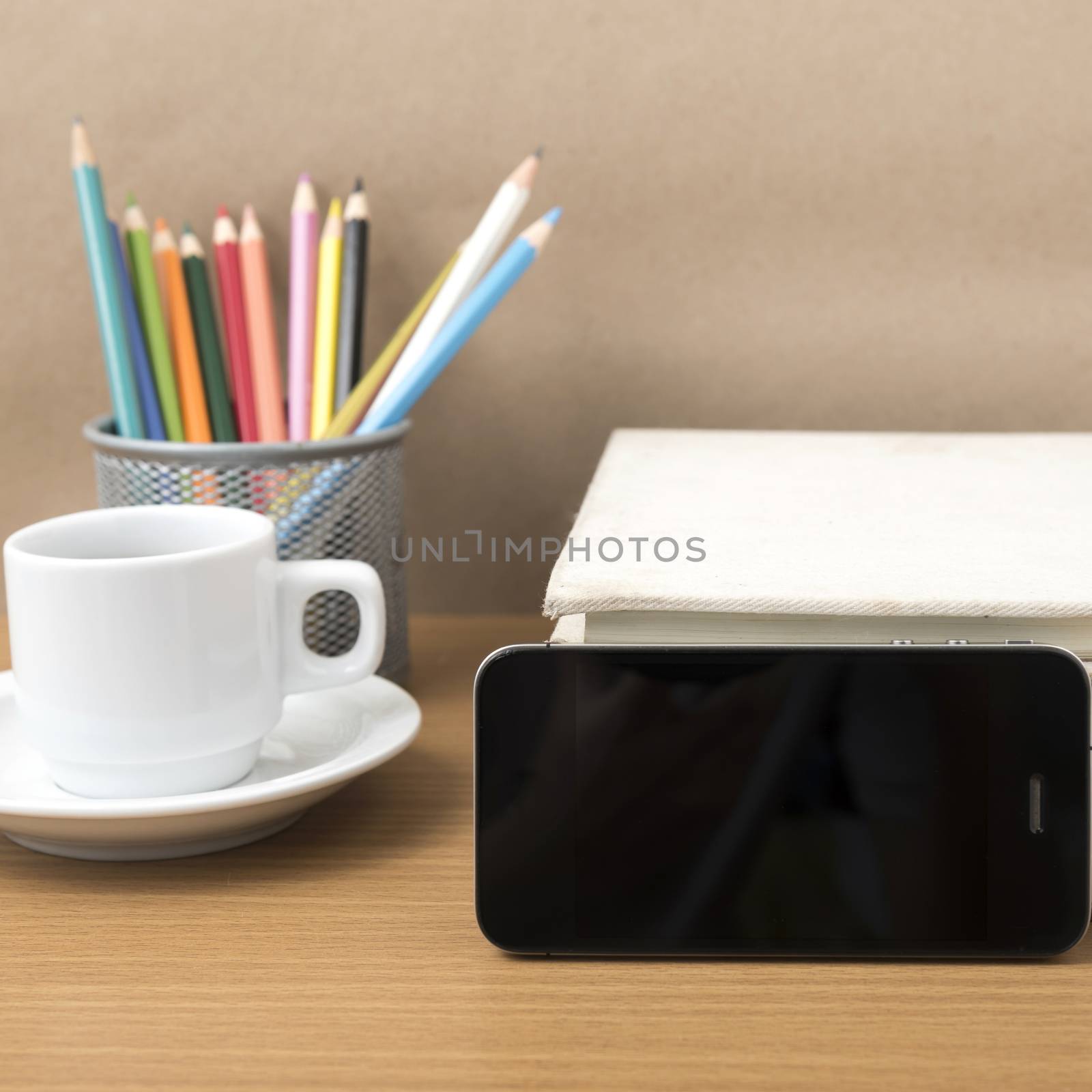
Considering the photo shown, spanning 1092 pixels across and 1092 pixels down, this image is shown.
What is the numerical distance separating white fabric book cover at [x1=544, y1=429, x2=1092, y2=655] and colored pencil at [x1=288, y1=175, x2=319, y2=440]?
146 mm

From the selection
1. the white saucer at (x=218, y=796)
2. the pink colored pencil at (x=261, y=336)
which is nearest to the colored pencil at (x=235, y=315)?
the pink colored pencil at (x=261, y=336)

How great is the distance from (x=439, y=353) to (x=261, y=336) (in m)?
0.09

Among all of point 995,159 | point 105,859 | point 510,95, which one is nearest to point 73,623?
point 105,859

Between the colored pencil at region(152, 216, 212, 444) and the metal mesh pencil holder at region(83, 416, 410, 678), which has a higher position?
the colored pencil at region(152, 216, 212, 444)

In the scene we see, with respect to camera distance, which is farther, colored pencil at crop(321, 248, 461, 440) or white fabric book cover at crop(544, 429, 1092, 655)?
colored pencil at crop(321, 248, 461, 440)

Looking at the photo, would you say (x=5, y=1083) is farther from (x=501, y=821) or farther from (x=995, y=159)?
(x=995, y=159)

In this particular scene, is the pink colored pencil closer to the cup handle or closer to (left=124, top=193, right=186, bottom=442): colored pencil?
(left=124, top=193, right=186, bottom=442): colored pencil

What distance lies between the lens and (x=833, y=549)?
34 cm

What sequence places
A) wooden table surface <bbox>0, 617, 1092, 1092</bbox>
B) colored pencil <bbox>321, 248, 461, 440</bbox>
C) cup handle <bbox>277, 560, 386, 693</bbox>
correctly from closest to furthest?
wooden table surface <bbox>0, 617, 1092, 1092</bbox> < cup handle <bbox>277, 560, 386, 693</bbox> < colored pencil <bbox>321, 248, 461, 440</bbox>

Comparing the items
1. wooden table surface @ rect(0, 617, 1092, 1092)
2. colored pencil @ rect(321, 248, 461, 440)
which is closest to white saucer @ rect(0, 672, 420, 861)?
wooden table surface @ rect(0, 617, 1092, 1092)

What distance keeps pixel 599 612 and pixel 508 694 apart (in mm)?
32

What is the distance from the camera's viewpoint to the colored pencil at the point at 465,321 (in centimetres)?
48

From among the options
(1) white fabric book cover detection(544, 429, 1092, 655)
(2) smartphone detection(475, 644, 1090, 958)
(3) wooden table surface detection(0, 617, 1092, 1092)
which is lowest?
(3) wooden table surface detection(0, 617, 1092, 1092)

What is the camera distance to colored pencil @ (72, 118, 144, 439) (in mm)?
495
